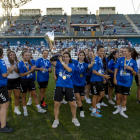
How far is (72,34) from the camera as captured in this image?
95.9 feet

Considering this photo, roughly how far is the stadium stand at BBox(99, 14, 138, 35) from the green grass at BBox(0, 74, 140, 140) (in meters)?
27.8

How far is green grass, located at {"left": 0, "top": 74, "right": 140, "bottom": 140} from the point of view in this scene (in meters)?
2.80

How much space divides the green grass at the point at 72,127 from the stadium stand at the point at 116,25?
91.1 feet

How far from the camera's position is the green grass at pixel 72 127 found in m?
2.80

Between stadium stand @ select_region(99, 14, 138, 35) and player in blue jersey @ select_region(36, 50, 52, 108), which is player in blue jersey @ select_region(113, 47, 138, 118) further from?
stadium stand @ select_region(99, 14, 138, 35)

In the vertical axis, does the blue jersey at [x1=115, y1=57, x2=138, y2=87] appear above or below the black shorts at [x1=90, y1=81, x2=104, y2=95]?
above

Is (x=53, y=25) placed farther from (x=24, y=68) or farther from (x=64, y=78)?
(x=64, y=78)

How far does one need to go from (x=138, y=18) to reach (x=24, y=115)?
131 ft

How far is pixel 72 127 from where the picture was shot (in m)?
3.16

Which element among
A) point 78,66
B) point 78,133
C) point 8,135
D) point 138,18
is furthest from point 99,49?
point 138,18

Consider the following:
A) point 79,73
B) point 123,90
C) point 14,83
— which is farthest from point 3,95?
point 123,90

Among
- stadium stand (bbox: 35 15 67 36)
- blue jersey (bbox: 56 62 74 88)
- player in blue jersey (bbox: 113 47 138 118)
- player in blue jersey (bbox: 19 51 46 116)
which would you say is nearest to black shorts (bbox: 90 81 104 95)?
player in blue jersey (bbox: 113 47 138 118)

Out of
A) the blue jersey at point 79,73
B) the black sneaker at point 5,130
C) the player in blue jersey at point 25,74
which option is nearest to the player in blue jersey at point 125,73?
the blue jersey at point 79,73

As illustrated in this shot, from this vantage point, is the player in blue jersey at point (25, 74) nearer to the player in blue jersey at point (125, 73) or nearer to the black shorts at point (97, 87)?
the black shorts at point (97, 87)
